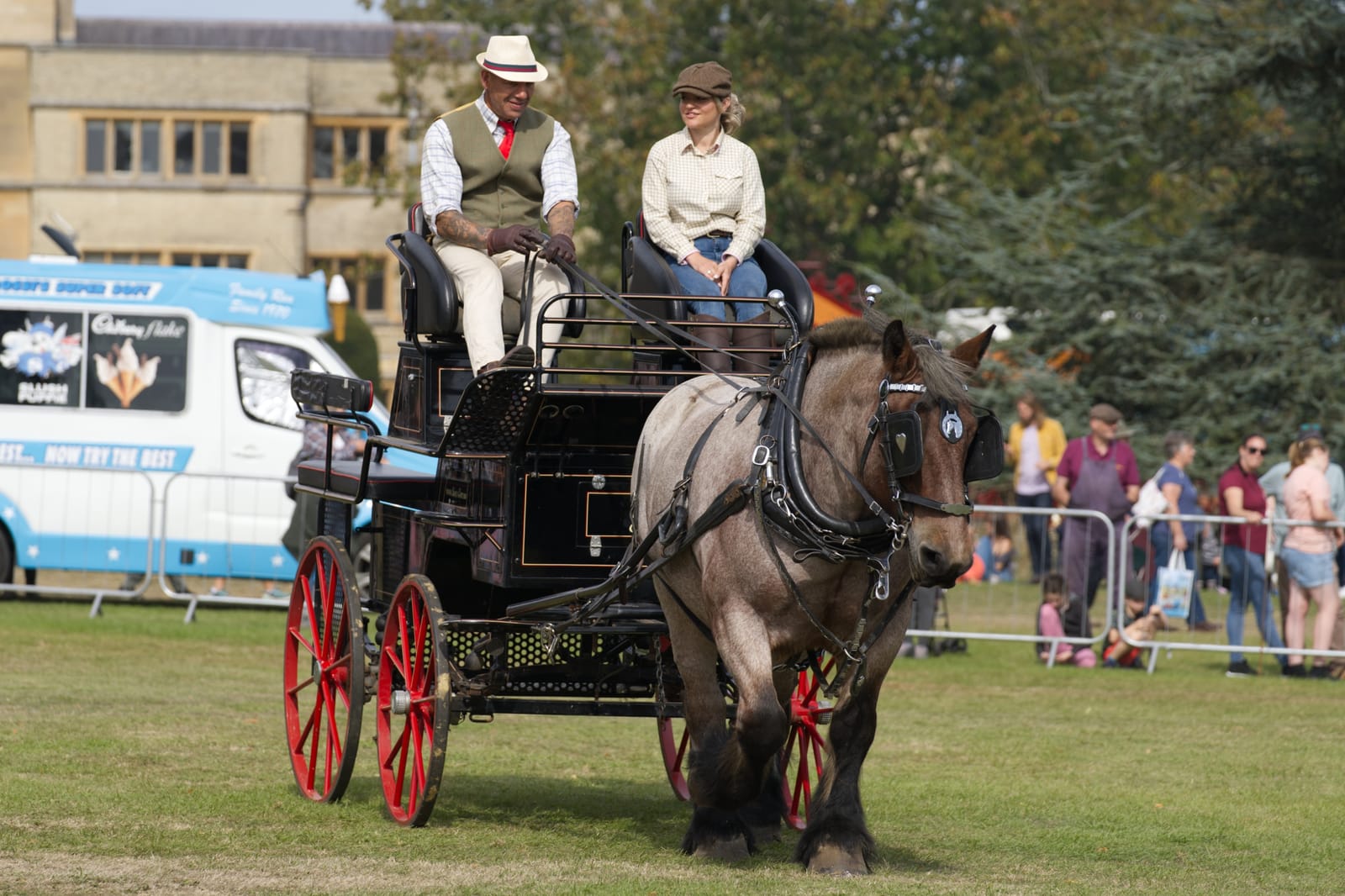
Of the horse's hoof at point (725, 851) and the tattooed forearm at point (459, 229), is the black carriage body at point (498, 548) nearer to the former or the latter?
the tattooed forearm at point (459, 229)

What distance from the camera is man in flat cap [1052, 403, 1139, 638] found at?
52.4 feet

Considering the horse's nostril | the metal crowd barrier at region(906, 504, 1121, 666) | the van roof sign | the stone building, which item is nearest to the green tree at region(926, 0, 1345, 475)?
the metal crowd barrier at region(906, 504, 1121, 666)

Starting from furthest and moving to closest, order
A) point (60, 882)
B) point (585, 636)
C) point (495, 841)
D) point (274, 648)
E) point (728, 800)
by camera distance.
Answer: point (274, 648) → point (585, 636) → point (495, 841) → point (728, 800) → point (60, 882)

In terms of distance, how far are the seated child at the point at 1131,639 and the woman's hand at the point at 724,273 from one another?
833 cm

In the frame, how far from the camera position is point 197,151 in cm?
5359

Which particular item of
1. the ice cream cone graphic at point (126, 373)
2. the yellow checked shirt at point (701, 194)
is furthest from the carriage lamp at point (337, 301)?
the yellow checked shirt at point (701, 194)

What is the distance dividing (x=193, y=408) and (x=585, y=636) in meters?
11.1

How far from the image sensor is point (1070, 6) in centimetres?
4019

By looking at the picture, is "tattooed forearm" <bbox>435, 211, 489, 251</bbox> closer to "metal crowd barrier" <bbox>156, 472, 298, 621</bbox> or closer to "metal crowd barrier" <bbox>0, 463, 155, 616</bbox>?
"metal crowd barrier" <bbox>156, 472, 298, 621</bbox>

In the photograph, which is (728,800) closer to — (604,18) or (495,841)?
(495,841)

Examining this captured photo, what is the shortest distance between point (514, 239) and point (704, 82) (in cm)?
112

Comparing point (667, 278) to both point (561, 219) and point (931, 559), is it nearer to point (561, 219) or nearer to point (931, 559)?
point (561, 219)

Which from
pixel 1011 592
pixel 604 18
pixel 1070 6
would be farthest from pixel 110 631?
pixel 1070 6

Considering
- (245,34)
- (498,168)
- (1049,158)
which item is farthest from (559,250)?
(245,34)
